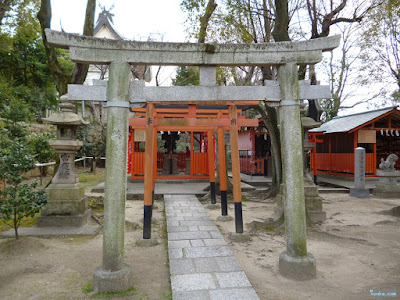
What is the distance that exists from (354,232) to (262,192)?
15.6 feet

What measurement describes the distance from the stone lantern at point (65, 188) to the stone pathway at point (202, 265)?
86.8 inches

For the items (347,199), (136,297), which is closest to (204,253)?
(136,297)

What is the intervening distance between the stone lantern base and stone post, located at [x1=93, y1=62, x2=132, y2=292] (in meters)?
3.13

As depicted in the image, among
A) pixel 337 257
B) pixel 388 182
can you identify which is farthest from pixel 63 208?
pixel 388 182

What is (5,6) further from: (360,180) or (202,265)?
(360,180)

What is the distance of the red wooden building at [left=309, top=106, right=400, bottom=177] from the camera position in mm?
14055

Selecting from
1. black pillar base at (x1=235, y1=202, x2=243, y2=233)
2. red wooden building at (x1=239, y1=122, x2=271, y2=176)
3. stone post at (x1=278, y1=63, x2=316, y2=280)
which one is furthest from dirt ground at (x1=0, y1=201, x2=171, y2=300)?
red wooden building at (x1=239, y1=122, x2=271, y2=176)

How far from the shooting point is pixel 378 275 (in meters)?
3.96

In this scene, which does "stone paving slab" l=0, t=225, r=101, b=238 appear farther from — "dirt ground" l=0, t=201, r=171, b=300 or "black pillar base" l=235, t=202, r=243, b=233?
"black pillar base" l=235, t=202, r=243, b=233

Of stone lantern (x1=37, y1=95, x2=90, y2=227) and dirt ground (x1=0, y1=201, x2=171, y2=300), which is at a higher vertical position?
stone lantern (x1=37, y1=95, x2=90, y2=227)

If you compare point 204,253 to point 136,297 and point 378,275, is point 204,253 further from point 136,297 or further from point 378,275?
point 378,275

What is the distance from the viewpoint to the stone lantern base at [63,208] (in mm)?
6219

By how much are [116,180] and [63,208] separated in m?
3.55

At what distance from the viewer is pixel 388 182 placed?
35.6ft
